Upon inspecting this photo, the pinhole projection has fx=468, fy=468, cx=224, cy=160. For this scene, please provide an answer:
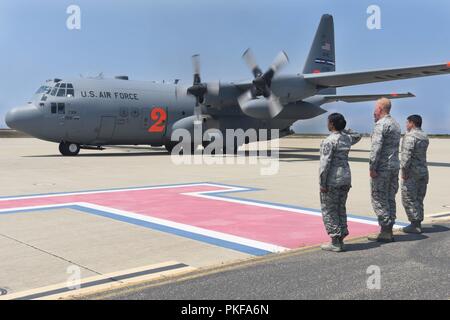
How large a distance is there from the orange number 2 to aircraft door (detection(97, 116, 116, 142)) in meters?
2.12

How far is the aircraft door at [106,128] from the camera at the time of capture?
24.4m

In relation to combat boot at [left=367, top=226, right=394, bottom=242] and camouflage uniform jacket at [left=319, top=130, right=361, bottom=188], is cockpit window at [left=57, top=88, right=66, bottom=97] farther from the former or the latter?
combat boot at [left=367, top=226, right=394, bottom=242]

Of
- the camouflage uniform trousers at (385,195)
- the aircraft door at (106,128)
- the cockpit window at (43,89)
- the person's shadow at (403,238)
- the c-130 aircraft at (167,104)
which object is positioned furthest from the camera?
the aircraft door at (106,128)

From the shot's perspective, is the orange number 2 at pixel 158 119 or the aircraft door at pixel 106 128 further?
the orange number 2 at pixel 158 119

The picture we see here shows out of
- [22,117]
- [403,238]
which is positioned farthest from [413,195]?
[22,117]

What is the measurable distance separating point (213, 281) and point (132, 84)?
21.9 metres

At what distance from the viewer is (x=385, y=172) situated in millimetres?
6805

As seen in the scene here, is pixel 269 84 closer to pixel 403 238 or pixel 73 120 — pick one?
pixel 73 120

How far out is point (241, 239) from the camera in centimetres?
704

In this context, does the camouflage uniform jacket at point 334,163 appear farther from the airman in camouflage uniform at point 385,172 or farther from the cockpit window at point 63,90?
the cockpit window at point 63,90

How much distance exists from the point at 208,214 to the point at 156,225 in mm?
1379

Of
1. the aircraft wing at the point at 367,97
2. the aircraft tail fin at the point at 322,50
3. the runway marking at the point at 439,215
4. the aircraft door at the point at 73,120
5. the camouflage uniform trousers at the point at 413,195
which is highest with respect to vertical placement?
the aircraft tail fin at the point at 322,50

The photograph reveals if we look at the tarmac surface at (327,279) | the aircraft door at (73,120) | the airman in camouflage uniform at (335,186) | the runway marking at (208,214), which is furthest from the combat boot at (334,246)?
the aircraft door at (73,120)

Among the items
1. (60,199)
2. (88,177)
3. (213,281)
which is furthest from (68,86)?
(213,281)
